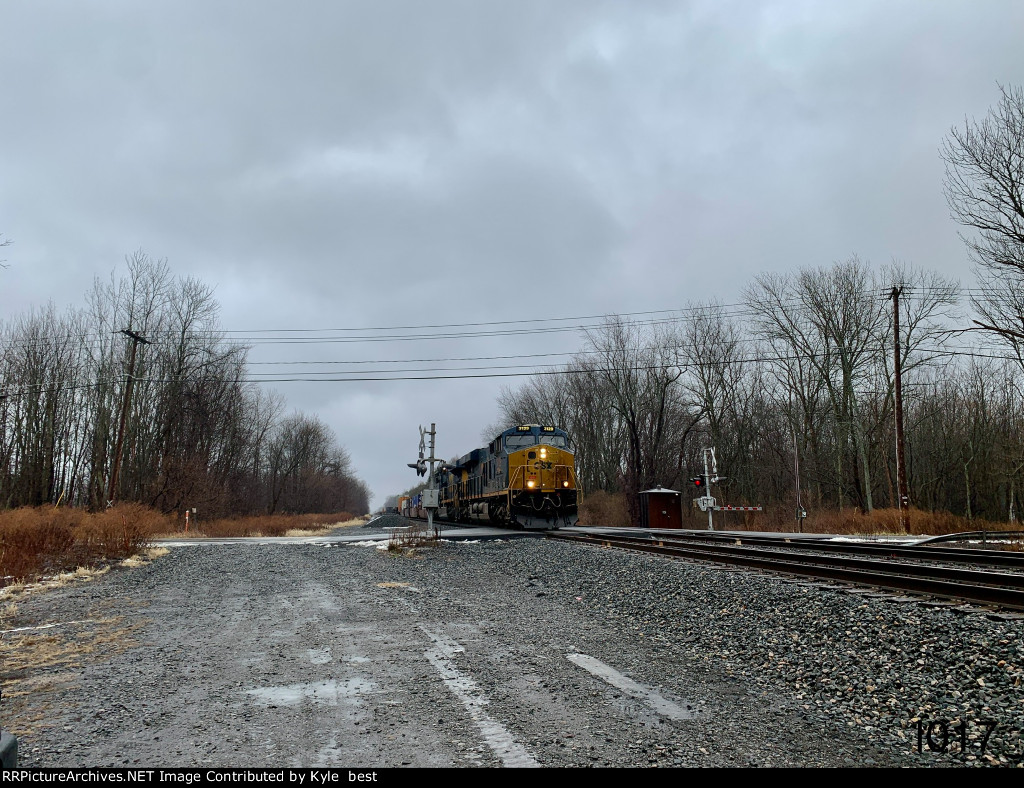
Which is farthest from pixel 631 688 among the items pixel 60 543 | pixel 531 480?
pixel 531 480

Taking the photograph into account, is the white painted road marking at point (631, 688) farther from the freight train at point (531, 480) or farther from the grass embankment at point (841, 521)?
the grass embankment at point (841, 521)

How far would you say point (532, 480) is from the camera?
22.7 metres

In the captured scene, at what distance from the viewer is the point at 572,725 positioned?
3.64 m

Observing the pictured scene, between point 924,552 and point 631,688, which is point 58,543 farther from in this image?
point 924,552

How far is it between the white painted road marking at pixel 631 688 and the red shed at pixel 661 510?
23.8 metres

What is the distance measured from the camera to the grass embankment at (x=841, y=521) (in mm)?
20422

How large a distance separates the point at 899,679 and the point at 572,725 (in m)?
2.64

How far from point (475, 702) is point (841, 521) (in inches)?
946

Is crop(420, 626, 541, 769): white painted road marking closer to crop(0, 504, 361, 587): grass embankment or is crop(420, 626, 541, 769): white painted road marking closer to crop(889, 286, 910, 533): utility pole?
crop(0, 504, 361, 587): grass embankment

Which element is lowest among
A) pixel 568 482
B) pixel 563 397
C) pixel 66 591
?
pixel 66 591

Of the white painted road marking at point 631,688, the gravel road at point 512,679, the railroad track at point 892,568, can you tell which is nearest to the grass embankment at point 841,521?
the railroad track at point 892,568

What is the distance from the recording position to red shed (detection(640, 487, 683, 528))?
28.2 meters
